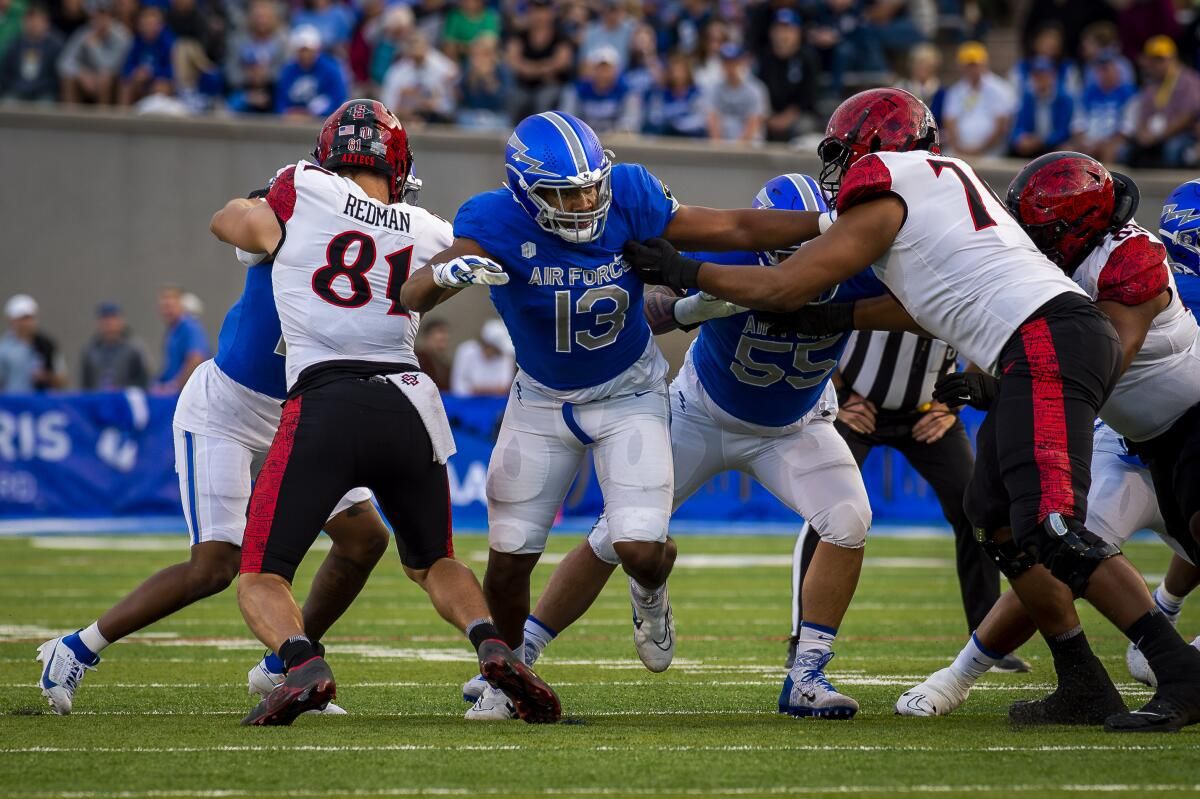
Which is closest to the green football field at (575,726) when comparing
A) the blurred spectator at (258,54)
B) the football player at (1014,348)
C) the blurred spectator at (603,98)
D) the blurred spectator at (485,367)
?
the football player at (1014,348)

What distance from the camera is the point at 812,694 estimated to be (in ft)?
17.0

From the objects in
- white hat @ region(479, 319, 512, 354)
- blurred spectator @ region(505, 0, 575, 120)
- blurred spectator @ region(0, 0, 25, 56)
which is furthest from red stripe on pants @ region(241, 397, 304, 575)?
blurred spectator @ region(0, 0, 25, 56)

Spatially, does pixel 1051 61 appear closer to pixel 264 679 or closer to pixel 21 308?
pixel 21 308

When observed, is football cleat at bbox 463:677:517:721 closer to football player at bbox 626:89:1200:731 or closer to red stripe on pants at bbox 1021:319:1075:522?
football player at bbox 626:89:1200:731

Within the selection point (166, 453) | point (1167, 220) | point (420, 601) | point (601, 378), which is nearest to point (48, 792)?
point (601, 378)

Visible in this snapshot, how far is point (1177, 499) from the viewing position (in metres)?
5.27

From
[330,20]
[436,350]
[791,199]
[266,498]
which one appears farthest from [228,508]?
[330,20]

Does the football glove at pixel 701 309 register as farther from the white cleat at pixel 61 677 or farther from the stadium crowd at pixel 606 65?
the stadium crowd at pixel 606 65

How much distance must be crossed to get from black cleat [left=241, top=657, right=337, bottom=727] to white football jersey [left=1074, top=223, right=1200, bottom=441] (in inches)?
101

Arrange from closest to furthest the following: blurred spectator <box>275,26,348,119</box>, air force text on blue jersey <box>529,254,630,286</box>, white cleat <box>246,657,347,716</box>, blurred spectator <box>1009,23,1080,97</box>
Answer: air force text on blue jersey <box>529,254,630,286</box> → white cleat <box>246,657,347,716</box> → blurred spectator <box>1009,23,1080,97</box> → blurred spectator <box>275,26,348,119</box>

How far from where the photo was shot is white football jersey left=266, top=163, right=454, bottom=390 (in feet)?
16.5

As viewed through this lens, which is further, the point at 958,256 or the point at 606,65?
the point at 606,65

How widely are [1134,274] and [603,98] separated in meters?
11.1

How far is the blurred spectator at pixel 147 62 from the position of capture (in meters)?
16.0
